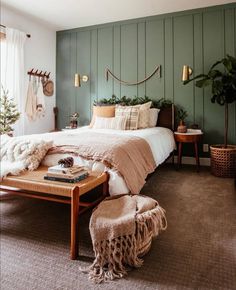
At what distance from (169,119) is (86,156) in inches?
95.1

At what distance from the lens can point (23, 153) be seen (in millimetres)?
2230

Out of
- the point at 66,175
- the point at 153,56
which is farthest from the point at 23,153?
the point at 153,56

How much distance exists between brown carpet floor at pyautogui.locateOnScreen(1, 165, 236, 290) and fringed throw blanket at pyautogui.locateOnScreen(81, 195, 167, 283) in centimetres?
7

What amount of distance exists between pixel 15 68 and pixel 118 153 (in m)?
2.98

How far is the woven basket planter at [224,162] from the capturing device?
3.47 meters

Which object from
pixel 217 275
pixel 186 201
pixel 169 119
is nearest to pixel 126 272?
pixel 217 275

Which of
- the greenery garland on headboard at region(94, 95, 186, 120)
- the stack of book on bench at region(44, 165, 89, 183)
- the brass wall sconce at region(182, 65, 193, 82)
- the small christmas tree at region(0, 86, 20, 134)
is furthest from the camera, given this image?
the greenery garland on headboard at region(94, 95, 186, 120)

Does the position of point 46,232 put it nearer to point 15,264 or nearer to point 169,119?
point 15,264

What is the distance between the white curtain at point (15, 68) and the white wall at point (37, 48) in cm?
16

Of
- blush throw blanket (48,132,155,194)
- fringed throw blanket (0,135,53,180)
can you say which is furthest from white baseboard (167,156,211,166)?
fringed throw blanket (0,135,53,180)

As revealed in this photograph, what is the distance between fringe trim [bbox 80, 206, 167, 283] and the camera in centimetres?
147

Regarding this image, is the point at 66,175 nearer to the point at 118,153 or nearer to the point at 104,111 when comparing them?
the point at 118,153

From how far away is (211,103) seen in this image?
4059 millimetres

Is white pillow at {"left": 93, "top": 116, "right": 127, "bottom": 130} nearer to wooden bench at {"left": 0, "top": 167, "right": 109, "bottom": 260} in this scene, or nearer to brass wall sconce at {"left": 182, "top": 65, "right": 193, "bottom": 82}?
brass wall sconce at {"left": 182, "top": 65, "right": 193, "bottom": 82}
